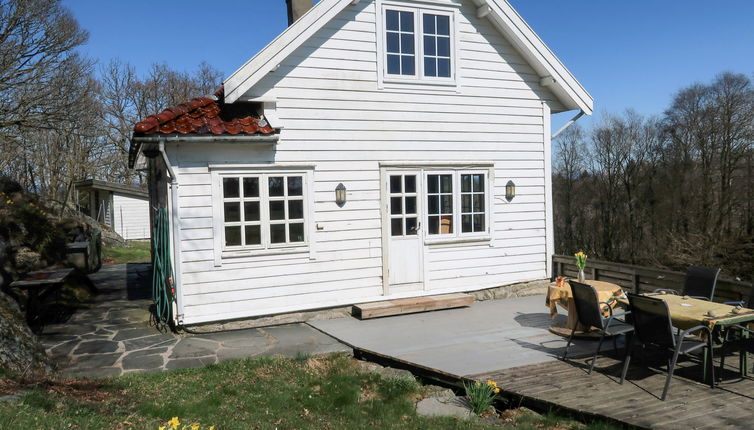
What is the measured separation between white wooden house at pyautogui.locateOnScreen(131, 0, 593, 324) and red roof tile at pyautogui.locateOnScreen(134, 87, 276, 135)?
0.09 ft

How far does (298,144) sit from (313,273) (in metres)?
2.01

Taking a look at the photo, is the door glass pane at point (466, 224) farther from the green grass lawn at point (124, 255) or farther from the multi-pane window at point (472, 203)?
the green grass lawn at point (124, 255)

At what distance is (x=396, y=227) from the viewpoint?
8906 mm

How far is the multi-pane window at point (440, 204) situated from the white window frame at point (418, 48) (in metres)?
1.62

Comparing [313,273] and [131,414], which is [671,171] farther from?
[131,414]

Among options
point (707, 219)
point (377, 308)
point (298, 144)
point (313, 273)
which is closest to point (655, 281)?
point (377, 308)

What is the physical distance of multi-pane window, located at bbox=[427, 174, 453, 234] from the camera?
9.13m

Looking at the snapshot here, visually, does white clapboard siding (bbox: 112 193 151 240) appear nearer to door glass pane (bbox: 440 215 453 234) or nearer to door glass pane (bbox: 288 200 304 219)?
door glass pane (bbox: 288 200 304 219)

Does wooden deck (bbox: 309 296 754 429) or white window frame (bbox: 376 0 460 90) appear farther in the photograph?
white window frame (bbox: 376 0 460 90)

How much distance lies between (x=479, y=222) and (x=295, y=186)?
3462mm

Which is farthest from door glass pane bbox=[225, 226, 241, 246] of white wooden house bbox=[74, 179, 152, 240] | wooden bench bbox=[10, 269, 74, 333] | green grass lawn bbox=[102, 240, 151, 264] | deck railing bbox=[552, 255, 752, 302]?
white wooden house bbox=[74, 179, 152, 240]

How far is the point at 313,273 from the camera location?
8266 millimetres

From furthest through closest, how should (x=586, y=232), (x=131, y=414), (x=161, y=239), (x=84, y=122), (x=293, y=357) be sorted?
(x=586, y=232) < (x=84, y=122) < (x=161, y=239) < (x=293, y=357) < (x=131, y=414)

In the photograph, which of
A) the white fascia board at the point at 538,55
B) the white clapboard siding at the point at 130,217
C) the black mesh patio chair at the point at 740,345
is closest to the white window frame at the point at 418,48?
the white fascia board at the point at 538,55
